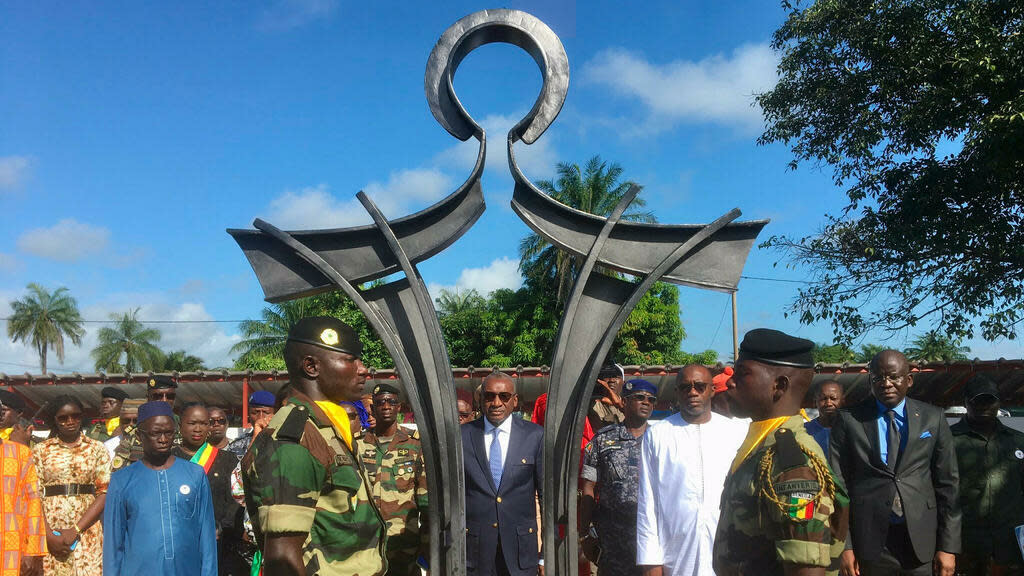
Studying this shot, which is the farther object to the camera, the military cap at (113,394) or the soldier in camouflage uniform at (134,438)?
the military cap at (113,394)

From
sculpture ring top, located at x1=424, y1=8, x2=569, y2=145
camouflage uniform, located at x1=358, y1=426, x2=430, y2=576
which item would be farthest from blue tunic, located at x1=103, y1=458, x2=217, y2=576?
sculpture ring top, located at x1=424, y1=8, x2=569, y2=145

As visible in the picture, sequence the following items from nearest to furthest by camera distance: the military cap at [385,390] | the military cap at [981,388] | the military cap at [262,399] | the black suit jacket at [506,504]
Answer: the black suit jacket at [506,504], the military cap at [981,388], the military cap at [385,390], the military cap at [262,399]

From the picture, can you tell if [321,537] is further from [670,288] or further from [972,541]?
[670,288]

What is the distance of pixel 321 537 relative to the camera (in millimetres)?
2912

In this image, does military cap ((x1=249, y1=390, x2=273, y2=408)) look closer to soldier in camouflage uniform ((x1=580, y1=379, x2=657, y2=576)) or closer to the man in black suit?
soldier in camouflage uniform ((x1=580, y1=379, x2=657, y2=576))

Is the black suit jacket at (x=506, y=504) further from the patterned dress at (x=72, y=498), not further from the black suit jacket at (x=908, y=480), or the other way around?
the patterned dress at (x=72, y=498)

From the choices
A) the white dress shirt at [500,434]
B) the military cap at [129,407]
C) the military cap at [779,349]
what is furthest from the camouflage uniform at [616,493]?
the military cap at [129,407]

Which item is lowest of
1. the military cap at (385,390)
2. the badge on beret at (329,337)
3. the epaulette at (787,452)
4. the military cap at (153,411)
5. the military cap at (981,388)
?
the epaulette at (787,452)

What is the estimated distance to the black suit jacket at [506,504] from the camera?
418 centimetres

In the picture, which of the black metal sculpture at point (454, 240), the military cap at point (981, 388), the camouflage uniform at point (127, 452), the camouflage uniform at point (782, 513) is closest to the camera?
the camouflage uniform at point (782, 513)

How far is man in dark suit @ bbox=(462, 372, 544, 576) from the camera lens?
4180 millimetres

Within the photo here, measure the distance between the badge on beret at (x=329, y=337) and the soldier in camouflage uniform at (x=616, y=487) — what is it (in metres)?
2.21

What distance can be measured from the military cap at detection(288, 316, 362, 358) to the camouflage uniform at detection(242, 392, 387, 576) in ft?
0.78

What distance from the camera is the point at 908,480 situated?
4395 mm
